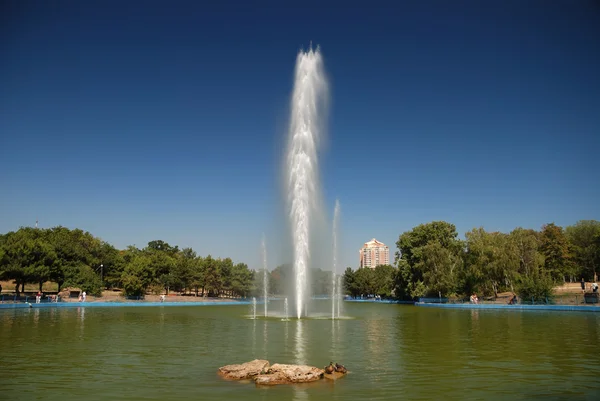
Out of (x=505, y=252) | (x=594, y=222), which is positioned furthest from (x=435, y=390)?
(x=594, y=222)

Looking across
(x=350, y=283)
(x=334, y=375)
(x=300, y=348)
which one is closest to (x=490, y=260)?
(x=300, y=348)

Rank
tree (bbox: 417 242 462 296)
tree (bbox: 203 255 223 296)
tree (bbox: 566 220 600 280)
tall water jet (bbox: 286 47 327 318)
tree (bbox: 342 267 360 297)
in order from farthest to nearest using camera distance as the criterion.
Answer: tree (bbox: 342 267 360 297), tree (bbox: 203 255 223 296), tree (bbox: 566 220 600 280), tree (bbox: 417 242 462 296), tall water jet (bbox: 286 47 327 318)

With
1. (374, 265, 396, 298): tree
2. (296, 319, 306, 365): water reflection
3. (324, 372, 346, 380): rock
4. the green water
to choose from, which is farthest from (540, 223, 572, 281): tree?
(324, 372, 346, 380): rock

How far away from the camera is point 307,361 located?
17.1 metres

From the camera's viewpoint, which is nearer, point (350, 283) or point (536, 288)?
point (536, 288)

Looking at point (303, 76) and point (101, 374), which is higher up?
point (303, 76)

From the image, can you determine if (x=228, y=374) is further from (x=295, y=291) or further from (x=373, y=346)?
(x=295, y=291)

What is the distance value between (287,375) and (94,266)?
3459 inches

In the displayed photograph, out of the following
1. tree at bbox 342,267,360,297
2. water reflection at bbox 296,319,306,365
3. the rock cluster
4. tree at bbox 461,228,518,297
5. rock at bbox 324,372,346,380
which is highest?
tree at bbox 461,228,518,297

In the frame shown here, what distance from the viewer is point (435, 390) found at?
12.6m

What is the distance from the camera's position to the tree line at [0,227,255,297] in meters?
61.4

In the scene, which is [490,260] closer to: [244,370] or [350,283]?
[244,370]

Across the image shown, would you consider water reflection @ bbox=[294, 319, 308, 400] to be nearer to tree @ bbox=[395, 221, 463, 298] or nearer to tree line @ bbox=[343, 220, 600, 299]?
tree line @ bbox=[343, 220, 600, 299]

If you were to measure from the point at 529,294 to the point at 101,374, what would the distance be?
53580mm
